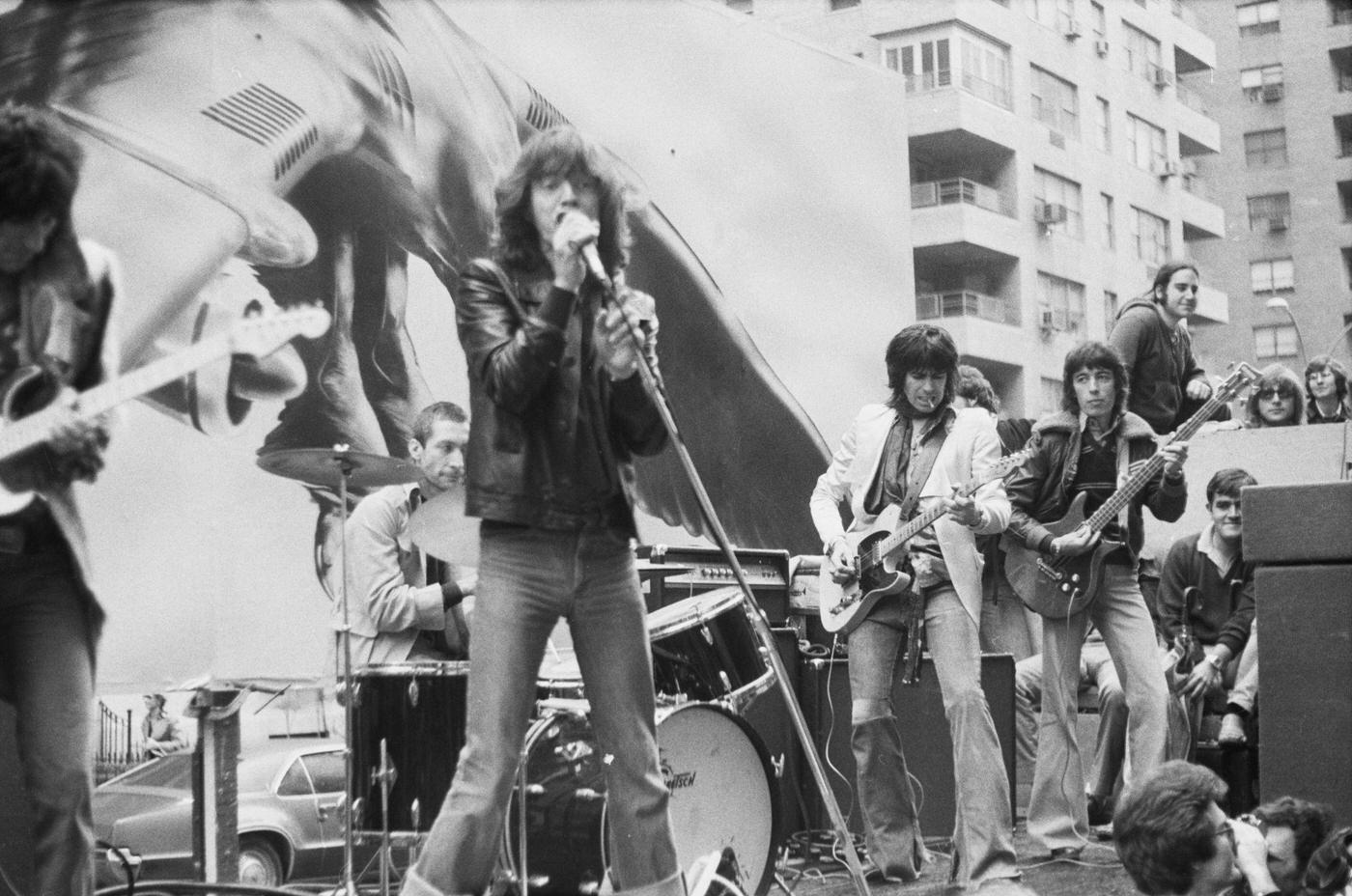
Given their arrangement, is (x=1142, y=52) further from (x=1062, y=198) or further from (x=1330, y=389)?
(x=1330, y=389)

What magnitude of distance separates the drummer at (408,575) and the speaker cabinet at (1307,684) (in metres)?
3.06

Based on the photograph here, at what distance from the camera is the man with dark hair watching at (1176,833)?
4355 mm

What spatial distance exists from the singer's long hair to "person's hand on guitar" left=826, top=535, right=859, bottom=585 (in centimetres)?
264

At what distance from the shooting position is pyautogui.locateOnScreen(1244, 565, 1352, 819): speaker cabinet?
6027 millimetres

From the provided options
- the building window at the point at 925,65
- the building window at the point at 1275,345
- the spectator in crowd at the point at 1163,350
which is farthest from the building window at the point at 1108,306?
the spectator in crowd at the point at 1163,350

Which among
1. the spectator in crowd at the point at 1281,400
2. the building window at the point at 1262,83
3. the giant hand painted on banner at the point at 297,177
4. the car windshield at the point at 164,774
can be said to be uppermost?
the building window at the point at 1262,83

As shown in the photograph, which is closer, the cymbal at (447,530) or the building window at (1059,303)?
the cymbal at (447,530)

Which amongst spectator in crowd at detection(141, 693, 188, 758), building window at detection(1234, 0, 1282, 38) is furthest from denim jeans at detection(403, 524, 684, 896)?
building window at detection(1234, 0, 1282, 38)

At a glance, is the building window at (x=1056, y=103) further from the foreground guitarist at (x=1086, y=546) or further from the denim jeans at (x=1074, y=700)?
the denim jeans at (x=1074, y=700)

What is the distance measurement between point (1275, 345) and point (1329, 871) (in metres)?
57.5

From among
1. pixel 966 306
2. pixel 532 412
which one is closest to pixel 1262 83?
pixel 966 306

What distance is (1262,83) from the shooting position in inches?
2244

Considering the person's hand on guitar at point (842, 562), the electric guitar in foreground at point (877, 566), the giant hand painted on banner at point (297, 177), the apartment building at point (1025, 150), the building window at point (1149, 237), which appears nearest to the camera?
the electric guitar in foreground at point (877, 566)

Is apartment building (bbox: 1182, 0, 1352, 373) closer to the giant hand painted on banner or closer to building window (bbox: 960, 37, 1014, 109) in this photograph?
building window (bbox: 960, 37, 1014, 109)
